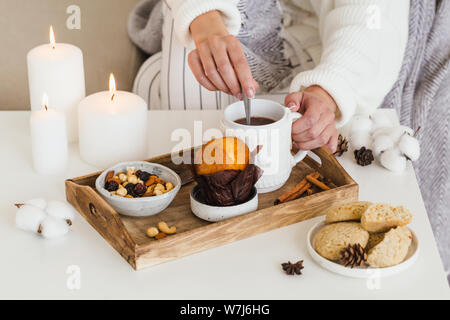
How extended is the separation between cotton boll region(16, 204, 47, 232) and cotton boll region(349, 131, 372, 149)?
564 millimetres

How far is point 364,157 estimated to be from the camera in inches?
41.2

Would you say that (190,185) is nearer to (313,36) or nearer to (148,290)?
(148,290)

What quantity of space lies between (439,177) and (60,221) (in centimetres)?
93

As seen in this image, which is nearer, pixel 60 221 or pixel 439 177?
pixel 60 221

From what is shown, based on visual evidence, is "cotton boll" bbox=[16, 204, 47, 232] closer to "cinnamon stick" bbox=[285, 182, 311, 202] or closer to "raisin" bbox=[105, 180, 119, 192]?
"raisin" bbox=[105, 180, 119, 192]

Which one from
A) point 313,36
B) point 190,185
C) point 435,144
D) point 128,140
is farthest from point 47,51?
point 435,144

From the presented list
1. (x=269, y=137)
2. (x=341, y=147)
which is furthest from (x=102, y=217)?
(x=341, y=147)

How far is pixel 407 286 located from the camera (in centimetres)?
75

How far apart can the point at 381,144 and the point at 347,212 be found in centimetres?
28

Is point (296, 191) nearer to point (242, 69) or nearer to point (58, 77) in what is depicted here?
point (242, 69)

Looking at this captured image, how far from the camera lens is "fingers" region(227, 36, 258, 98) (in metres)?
0.94

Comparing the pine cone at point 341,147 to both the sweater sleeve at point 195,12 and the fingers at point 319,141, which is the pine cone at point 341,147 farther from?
the sweater sleeve at point 195,12

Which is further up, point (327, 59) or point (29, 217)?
point (327, 59)

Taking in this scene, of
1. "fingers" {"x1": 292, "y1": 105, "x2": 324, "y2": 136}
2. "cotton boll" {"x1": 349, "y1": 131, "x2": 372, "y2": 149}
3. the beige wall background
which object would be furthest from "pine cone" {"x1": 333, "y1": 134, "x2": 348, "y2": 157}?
the beige wall background
